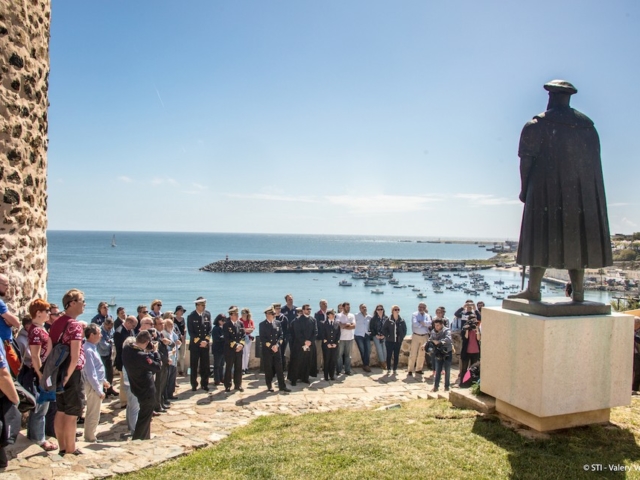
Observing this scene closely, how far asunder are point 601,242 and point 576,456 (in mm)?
2111

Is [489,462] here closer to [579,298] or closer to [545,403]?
[545,403]

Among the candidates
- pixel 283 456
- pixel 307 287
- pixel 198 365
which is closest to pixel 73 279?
pixel 307 287

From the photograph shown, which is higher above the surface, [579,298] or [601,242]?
[601,242]

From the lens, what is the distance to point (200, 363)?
30.2ft

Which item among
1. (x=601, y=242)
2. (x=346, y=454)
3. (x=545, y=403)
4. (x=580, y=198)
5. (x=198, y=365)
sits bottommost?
(x=198, y=365)

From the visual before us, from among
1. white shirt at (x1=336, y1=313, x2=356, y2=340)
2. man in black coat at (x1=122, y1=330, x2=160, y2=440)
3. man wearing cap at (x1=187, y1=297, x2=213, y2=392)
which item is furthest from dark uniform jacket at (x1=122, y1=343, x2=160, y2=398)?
white shirt at (x1=336, y1=313, x2=356, y2=340)

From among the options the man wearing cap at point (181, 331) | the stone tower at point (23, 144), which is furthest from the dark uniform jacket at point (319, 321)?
the stone tower at point (23, 144)

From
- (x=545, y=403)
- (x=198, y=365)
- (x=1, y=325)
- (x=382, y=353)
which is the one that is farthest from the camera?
(x=382, y=353)

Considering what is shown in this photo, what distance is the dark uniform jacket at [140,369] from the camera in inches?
238

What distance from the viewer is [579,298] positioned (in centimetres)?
500

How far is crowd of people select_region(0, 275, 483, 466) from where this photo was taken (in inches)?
199

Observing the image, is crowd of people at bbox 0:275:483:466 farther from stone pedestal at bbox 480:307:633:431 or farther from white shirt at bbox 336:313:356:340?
stone pedestal at bbox 480:307:633:431

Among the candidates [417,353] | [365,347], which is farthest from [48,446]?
[417,353]

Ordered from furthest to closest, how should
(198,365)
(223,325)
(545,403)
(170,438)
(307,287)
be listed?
(307,287)
(198,365)
(223,325)
(170,438)
(545,403)
